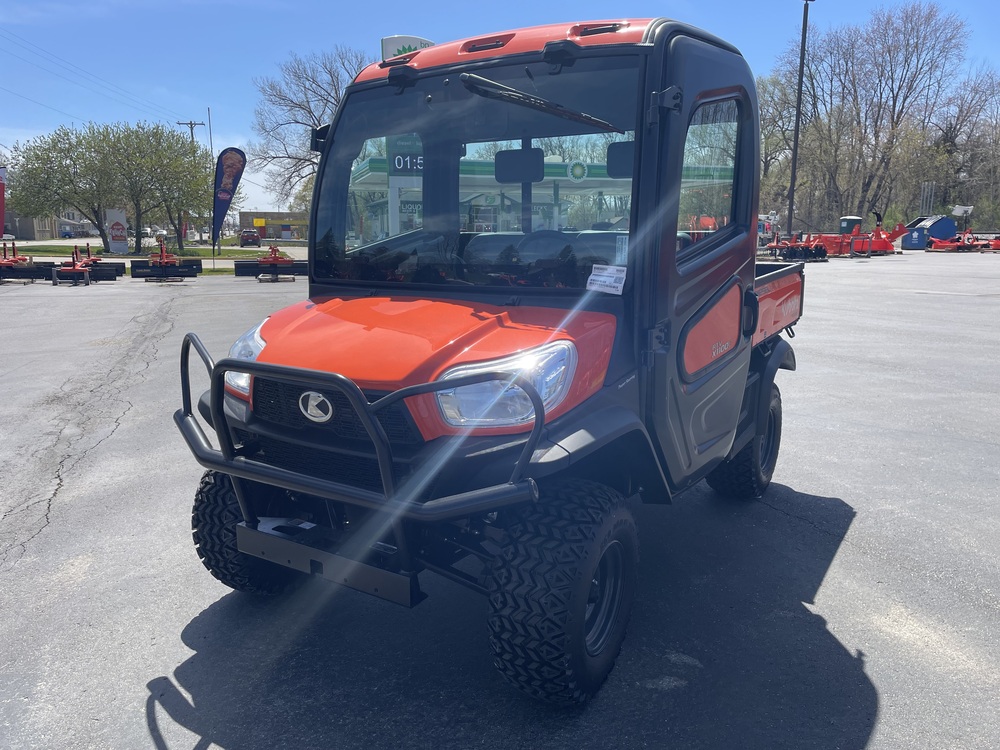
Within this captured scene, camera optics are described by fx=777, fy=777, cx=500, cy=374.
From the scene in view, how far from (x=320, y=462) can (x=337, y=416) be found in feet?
0.70

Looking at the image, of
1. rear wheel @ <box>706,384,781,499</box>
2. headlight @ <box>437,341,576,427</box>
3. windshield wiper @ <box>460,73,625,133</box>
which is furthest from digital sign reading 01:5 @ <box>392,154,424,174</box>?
rear wheel @ <box>706,384,781,499</box>

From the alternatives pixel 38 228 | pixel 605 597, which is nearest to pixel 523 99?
pixel 605 597

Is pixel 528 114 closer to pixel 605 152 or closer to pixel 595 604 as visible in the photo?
pixel 605 152

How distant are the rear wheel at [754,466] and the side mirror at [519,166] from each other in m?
2.15

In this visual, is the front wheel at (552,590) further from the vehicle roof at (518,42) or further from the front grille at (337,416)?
the vehicle roof at (518,42)

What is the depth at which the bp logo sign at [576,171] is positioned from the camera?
330 cm

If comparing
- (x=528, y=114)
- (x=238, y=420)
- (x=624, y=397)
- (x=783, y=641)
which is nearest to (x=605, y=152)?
(x=528, y=114)

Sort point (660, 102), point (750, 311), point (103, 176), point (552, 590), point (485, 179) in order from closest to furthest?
point (552, 590)
point (660, 102)
point (485, 179)
point (750, 311)
point (103, 176)

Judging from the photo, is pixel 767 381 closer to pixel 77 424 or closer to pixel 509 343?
pixel 509 343

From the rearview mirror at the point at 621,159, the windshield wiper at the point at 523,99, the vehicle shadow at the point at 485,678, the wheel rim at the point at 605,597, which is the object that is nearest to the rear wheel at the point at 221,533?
the vehicle shadow at the point at 485,678

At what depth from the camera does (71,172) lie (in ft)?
151

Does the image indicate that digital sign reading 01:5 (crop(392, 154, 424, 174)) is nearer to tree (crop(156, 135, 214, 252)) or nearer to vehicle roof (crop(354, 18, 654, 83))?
vehicle roof (crop(354, 18, 654, 83))

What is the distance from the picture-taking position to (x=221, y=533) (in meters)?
3.46

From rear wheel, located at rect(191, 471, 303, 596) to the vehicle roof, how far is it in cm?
204
